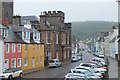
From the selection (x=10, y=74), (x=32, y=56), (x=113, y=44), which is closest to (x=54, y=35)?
(x=32, y=56)

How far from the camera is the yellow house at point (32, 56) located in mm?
48938

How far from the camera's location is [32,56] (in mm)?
52656

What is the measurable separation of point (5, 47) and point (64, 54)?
36412mm

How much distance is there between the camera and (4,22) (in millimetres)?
47094

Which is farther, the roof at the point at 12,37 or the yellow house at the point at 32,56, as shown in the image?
the yellow house at the point at 32,56

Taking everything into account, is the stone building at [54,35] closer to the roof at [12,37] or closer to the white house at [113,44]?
the roof at [12,37]

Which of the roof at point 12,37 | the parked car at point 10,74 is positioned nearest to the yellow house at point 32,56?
the roof at point 12,37

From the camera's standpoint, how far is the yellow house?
161 ft

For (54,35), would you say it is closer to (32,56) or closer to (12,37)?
(32,56)

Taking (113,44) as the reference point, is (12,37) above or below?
below

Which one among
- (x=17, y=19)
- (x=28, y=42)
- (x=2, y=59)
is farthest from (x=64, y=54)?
(x=2, y=59)

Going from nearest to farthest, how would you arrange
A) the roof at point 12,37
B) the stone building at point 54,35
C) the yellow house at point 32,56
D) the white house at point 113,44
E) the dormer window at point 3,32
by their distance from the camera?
the dormer window at point 3,32 < the roof at point 12,37 < the yellow house at point 32,56 < the stone building at point 54,35 < the white house at point 113,44

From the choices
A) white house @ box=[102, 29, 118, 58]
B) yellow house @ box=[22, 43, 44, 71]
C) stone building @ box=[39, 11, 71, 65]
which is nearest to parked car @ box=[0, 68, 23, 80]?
yellow house @ box=[22, 43, 44, 71]

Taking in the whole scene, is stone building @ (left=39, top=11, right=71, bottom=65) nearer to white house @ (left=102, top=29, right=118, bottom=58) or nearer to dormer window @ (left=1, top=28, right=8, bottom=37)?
white house @ (left=102, top=29, right=118, bottom=58)
